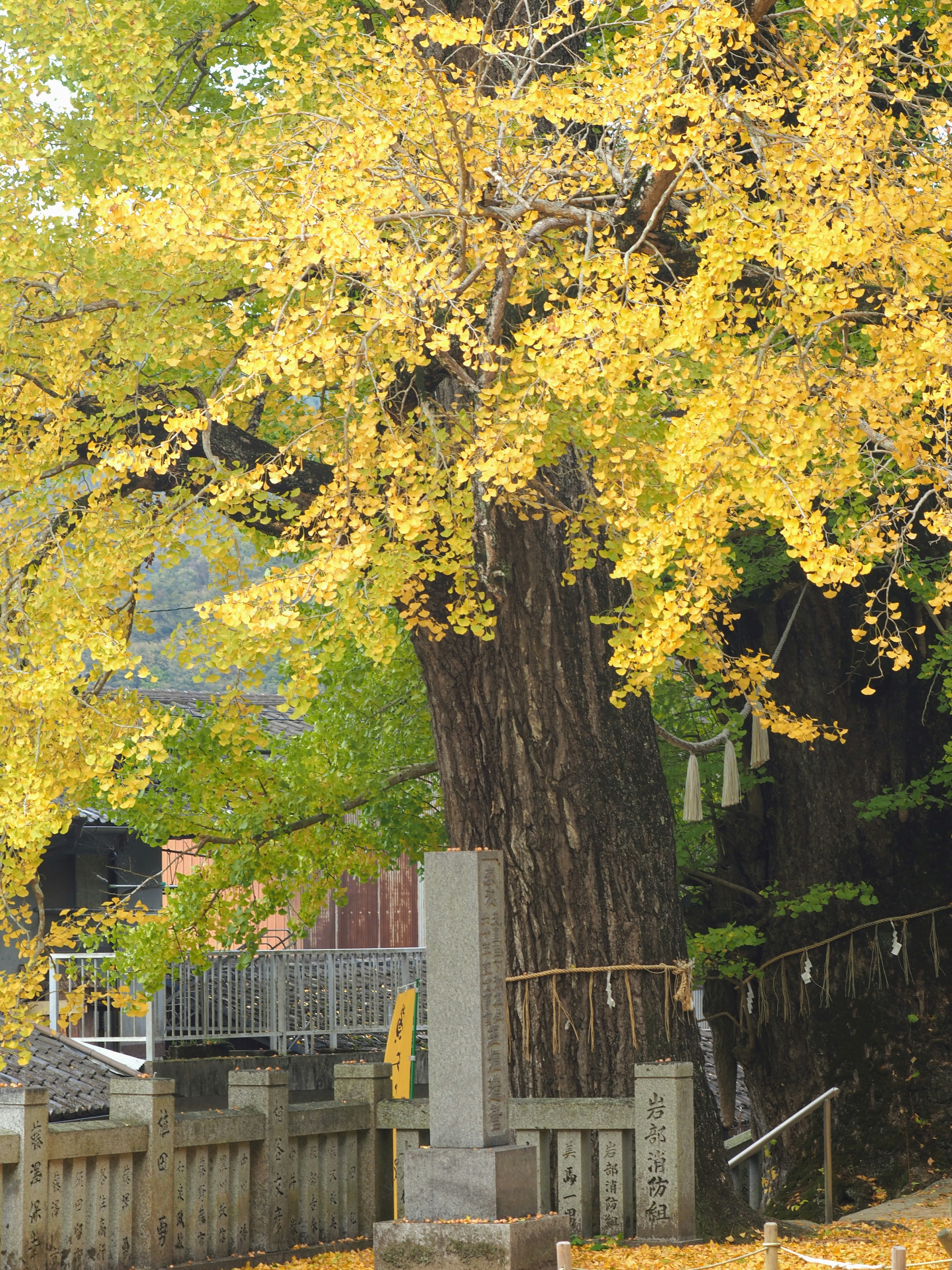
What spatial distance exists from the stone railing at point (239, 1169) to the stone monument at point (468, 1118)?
96 cm

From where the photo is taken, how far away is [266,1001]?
58.5 ft

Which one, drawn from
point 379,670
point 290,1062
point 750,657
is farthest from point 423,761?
point 750,657

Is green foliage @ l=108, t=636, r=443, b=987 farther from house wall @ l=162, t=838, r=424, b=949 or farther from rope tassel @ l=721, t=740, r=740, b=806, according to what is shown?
house wall @ l=162, t=838, r=424, b=949

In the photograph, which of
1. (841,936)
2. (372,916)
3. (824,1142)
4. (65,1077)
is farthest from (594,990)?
(372,916)

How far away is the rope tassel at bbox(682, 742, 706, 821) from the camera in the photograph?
12648 millimetres

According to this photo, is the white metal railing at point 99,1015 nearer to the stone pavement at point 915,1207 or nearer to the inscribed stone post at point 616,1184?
the inscribed stone post at point 616,1184

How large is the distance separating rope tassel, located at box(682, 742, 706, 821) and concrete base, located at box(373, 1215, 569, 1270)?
17.7ft

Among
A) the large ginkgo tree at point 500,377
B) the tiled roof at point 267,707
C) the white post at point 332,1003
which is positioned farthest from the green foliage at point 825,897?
the tiled roof at point 267,707

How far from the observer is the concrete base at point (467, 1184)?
24.7 ft

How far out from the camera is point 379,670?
14.8m

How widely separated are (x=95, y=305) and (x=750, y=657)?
4799 mm

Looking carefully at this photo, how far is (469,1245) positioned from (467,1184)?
0.32 metres

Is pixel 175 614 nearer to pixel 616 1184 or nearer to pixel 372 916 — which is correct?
pixel 372 916

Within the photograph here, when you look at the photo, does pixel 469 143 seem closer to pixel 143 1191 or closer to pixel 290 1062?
pixel 143 1191
